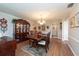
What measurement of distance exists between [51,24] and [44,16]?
30cm

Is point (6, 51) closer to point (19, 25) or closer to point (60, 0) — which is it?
point (60, 0)

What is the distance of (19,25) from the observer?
4.94 metres

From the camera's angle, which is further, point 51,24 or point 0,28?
point 0,28

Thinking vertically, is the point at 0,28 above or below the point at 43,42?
above

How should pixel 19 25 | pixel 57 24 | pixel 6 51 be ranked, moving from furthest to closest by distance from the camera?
pixel 19 25
pixel 57 24
pixel 6 51

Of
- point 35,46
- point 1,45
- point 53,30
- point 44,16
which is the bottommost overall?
point 35,46

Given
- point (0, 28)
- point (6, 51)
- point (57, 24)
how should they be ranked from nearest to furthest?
point (6, 51), point (57, 24), point (0, 28)

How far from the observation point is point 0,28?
10.9 ft

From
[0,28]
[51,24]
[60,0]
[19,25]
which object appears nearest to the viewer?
[60,0]

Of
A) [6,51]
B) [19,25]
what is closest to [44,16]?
[6,51]

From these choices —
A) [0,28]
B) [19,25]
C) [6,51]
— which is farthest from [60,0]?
[19,25]

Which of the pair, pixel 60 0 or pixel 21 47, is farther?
→ pixel 21 47

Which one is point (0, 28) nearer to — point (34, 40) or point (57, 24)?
point (34, 40)

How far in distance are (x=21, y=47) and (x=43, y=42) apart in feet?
4.24
